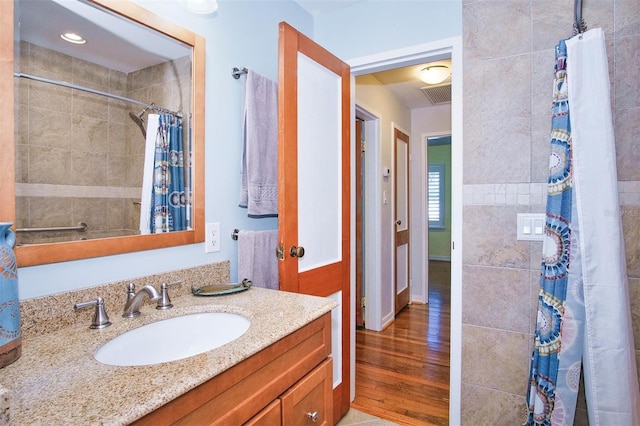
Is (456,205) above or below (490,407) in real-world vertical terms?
above

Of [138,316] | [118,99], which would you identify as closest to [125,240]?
[138,316]

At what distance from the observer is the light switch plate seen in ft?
5.40

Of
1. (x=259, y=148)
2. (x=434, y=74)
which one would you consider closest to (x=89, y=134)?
(x=259, y=148)

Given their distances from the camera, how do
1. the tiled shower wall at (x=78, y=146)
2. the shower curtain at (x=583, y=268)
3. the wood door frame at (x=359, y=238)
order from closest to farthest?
the tiled shower wall at (x=78, y=146)
the shower curtain at (x=583, y=268)
the wood door frame at (x=359, y=238)

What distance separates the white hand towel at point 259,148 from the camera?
1.66 m

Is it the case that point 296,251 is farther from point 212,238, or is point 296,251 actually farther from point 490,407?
point 490,407

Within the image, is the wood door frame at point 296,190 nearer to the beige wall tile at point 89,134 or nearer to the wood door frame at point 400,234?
the beige wall tile at point 89,134

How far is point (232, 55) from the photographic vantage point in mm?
1680

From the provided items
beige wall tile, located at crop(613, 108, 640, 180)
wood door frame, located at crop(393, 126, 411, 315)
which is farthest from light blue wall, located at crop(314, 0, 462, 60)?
wood door frame, located at crop(393, 126, 411, 315)

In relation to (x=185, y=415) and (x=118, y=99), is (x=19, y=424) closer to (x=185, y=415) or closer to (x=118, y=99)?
(x=185, y=415)

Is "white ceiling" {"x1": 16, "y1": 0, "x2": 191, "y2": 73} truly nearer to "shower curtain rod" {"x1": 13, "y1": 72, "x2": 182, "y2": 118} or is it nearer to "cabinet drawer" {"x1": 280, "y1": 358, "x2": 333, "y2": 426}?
"shower curtain rod" {"x1": 13, "y1": 72, "x2": 182, "y2": 118}

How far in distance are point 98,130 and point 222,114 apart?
21.2 inches

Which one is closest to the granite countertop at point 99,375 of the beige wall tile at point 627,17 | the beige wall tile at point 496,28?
the beige wall tile at point 496,28

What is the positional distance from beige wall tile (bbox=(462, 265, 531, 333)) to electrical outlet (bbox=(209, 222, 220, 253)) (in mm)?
1254
